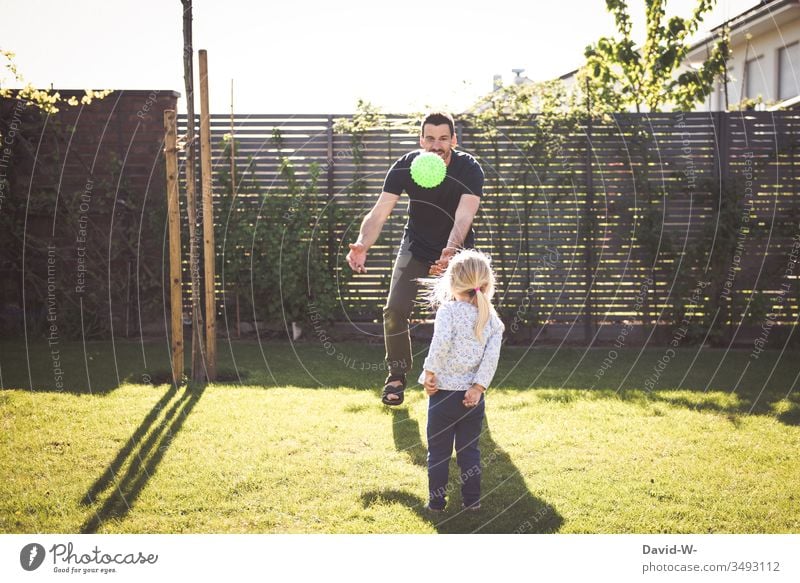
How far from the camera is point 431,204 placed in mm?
5352

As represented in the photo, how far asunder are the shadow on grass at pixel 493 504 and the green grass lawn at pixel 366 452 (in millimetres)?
13

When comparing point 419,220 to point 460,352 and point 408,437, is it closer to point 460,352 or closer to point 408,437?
point 408,437

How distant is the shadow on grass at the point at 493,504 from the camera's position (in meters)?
3.54

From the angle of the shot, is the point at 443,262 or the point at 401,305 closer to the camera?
the point at 443,262

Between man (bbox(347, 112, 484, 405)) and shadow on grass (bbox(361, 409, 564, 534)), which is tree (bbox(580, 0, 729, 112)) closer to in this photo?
man (bbox(347, 112, 484, 405))

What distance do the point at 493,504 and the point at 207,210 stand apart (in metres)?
3.70

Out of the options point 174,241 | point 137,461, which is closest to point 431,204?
point 174,241

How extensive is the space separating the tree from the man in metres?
4.35

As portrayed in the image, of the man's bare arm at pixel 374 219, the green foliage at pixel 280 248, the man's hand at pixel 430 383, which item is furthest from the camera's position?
the green foliage at pixel 280 248

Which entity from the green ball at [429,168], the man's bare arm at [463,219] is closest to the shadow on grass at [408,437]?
the man's bare arm at [463,219]

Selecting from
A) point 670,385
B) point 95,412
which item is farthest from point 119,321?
point 670,385
